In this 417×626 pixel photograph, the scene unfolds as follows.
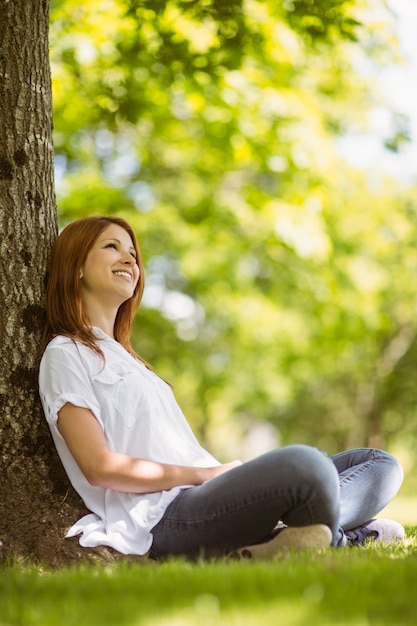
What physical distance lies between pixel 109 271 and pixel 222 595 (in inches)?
82.8

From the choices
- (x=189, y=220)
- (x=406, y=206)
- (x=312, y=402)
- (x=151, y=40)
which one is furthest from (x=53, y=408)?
(x=312, y=402)

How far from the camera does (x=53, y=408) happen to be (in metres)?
3.60

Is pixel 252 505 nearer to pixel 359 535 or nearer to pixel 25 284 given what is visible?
pixel 359 535

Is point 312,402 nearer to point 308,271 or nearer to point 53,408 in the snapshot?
point 308,271

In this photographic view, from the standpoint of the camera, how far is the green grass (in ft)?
7.20

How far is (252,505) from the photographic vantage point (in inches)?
134

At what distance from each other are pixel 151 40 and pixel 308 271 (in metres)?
5.93

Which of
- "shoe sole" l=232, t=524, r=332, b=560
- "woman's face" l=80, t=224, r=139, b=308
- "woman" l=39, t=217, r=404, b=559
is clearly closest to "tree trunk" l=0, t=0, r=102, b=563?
"woman" l=39, t=217, r=404, b=559

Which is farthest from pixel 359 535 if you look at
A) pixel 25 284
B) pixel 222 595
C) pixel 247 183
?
pixel 247 183

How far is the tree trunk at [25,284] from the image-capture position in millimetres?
3752

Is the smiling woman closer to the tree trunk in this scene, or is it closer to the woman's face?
the woman's face

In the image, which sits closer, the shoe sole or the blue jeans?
the blue jeans

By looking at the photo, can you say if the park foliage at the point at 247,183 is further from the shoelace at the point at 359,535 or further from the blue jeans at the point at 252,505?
the blue jeans at the point at 252,505

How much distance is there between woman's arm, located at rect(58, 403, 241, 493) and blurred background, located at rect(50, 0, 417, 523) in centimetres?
396
